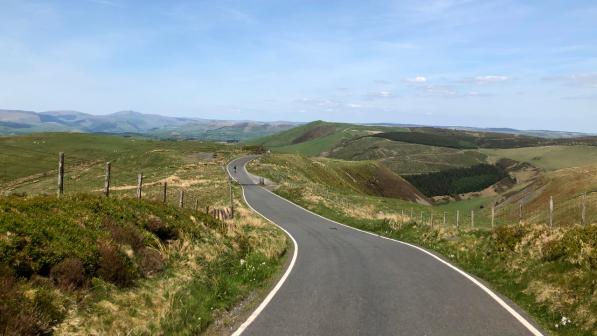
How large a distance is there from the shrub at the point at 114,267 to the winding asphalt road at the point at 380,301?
303cm

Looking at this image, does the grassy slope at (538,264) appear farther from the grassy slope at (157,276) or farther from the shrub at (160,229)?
the shrub at (160,229)

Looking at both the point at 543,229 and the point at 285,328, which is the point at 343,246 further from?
the point at 285,328

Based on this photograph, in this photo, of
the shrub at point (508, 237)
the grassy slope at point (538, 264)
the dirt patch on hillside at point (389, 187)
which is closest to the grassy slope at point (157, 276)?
the grassy slope at point (538, 264)

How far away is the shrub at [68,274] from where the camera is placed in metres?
8.62

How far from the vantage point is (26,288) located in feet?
25.1

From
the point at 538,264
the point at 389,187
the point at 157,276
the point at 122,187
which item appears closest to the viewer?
the point at 157,276

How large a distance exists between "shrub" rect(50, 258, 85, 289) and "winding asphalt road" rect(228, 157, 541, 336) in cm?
329

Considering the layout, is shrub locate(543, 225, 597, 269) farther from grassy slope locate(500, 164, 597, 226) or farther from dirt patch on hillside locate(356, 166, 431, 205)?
dirt patch on hillside locate(356, 166, 431, 205)

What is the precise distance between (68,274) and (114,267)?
4.44ft

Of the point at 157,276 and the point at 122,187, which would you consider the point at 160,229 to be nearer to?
the point at 157,276

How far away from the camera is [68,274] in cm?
877

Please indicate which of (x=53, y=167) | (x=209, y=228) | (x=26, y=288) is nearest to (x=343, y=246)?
(x=209, y=228)

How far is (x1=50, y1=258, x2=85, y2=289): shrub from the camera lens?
8623 mm

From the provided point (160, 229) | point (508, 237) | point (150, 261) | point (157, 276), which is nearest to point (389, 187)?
point (508, 237)
